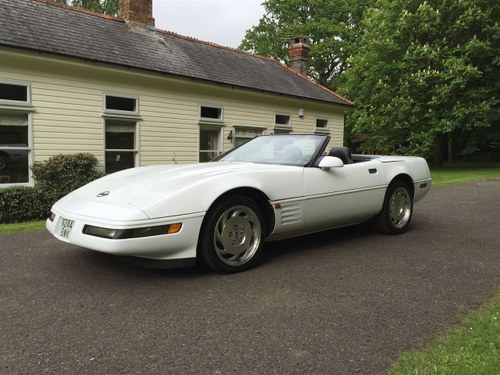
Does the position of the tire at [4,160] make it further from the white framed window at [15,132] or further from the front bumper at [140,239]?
the front bumper at [140,239]

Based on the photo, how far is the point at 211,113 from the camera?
13.1 m

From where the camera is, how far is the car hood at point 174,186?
11.3ft

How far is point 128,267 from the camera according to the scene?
3934 millimetres

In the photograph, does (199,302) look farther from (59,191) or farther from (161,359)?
(59,191)

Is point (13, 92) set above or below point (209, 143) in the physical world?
above

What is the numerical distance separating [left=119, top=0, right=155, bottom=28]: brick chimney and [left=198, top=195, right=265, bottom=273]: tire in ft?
35.2

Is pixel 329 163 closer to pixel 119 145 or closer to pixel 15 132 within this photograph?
pixel 15 132

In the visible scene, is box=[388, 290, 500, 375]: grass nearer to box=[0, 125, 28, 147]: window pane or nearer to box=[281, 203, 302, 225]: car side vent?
box=[281, 203, 302, 225]: car side vent

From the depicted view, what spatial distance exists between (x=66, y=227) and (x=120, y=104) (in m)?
7.94

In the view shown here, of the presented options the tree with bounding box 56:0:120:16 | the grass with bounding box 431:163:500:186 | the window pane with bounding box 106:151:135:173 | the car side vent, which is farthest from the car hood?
the tree with bounding box 56:0:120:16

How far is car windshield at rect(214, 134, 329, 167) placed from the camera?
469 centimetres

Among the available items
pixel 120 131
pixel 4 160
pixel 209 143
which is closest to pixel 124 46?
pixel 120 131

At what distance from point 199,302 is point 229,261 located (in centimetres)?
74

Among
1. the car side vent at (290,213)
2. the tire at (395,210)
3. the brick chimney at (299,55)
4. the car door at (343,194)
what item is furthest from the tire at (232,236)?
the brick chimney at (299,55)
